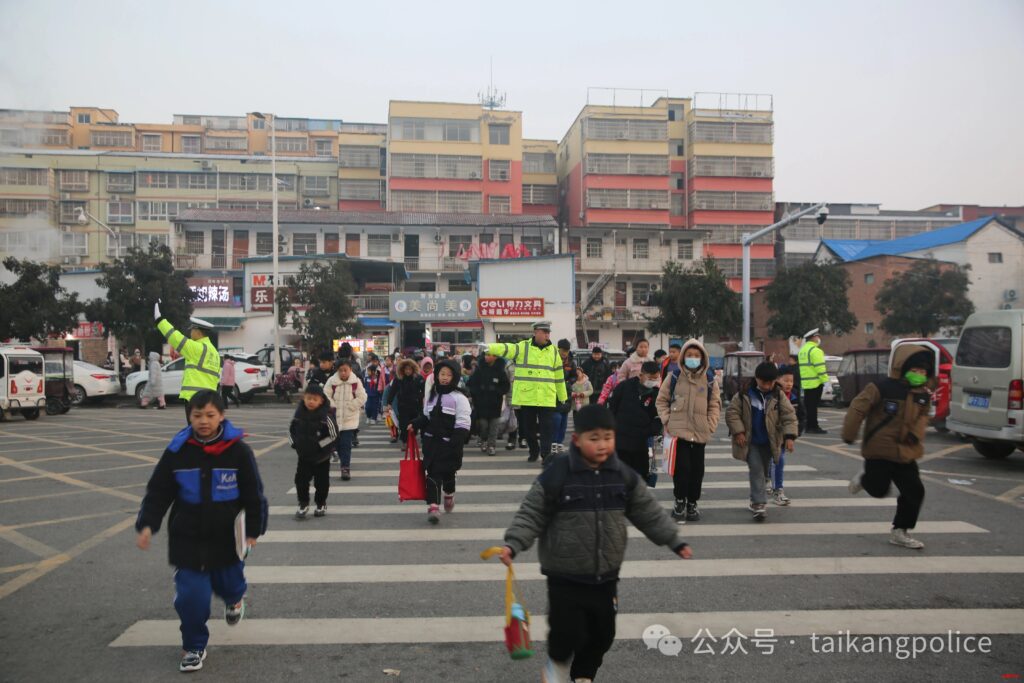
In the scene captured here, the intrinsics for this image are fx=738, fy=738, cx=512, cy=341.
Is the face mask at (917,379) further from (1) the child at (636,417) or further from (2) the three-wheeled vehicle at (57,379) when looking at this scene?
(2) the three-wheeled vehicle at (57,379)

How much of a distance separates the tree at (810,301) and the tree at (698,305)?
6279mm

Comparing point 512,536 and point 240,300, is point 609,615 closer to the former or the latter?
point 512,536

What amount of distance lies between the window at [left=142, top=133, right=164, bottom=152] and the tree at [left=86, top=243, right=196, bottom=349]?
4049 centimetres

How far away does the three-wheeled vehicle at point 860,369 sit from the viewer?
64.7ft

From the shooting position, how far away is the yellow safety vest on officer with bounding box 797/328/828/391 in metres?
14.0

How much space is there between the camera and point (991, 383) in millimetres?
10281

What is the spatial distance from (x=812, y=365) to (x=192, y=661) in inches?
496

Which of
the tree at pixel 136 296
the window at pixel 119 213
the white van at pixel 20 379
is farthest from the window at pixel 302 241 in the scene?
the white van at pixel 20 379

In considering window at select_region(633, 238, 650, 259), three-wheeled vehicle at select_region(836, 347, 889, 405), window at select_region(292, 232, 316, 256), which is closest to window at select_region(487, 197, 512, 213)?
window at select_region(633, 238, 650, 259)

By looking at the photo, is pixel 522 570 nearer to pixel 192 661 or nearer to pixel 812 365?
pixel 192 661

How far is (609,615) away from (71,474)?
29.6 feet

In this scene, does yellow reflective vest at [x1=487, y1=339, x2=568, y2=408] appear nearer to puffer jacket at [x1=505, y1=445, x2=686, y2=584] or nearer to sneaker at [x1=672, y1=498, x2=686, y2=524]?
sneaker at [x1=672, y1=498, x2=686, y2=524]

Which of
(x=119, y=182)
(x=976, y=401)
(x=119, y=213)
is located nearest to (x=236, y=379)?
(x=976, y=401)

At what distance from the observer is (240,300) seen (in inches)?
1650
